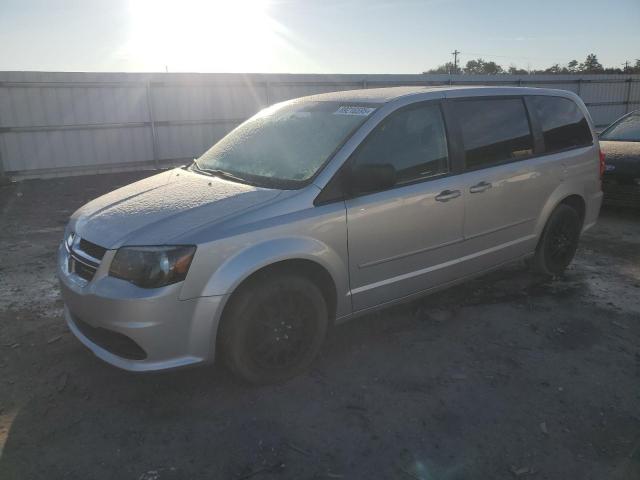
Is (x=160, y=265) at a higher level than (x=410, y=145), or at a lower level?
lower

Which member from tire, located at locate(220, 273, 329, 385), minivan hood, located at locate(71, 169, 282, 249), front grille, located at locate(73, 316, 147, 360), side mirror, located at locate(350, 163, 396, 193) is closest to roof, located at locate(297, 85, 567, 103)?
side mirror, located at locate(350, 163, 396, 193)

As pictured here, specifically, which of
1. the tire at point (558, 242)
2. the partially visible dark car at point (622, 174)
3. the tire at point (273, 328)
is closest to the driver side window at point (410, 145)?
the tire at point (273, 328)

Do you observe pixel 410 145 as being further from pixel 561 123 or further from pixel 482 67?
pixel 482 67

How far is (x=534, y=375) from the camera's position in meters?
3.33

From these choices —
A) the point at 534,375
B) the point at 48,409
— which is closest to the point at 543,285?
the point at 534,375

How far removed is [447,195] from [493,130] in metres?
0.86

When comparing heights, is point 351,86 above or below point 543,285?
above

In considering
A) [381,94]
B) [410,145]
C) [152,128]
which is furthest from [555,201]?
[152,128]

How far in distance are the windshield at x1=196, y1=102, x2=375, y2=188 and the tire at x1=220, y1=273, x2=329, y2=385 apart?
26.2 inches

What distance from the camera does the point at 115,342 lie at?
292cm

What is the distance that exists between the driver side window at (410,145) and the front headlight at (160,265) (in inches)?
48.7

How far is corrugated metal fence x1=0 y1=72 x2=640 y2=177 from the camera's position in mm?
11188

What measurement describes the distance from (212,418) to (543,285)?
3.40 meters

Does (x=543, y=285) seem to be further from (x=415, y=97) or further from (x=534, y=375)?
(x=415, y=97)
